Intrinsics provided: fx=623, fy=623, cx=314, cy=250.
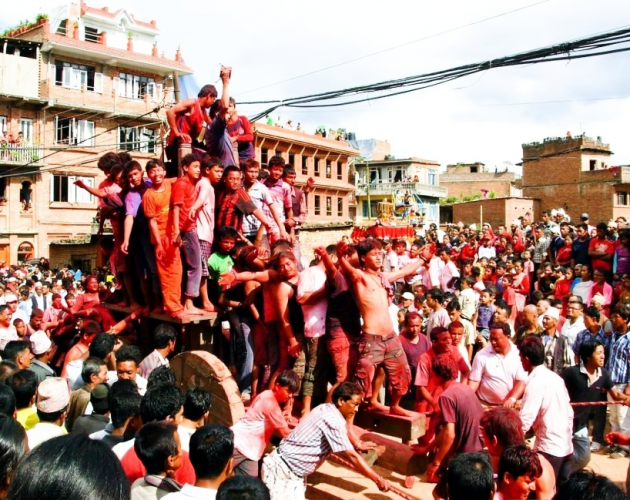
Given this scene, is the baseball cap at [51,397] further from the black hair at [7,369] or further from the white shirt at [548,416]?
the white shirt at [548,416]

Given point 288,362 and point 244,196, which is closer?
point 288,362

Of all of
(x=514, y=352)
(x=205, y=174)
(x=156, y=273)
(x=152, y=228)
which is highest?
(x=205, y=174)

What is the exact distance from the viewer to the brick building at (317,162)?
40625 mm

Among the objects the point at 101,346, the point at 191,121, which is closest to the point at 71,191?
the point at 191,121

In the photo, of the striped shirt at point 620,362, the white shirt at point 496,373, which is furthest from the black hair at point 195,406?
the striped shirt at point 620,362

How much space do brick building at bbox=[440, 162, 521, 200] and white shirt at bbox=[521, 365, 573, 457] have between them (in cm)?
4880

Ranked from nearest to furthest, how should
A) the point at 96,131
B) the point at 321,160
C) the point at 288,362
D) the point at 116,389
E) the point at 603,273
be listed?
the point at 116,389 < the point at 288,362 < the point at 603,273 < the point at 96,131 < the point at 321,160

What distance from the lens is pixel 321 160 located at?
4534 centimetres

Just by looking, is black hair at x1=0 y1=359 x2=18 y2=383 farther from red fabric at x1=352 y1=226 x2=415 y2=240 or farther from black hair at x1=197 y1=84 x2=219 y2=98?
red fabric at x1=352 y1=226 x2=415 y2=240

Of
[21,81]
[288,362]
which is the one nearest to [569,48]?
[288,362]

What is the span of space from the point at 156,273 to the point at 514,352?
14.1ft

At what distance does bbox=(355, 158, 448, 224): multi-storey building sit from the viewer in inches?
2036

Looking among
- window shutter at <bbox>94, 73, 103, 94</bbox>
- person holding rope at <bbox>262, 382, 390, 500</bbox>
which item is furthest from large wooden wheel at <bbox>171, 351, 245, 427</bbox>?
window shutter at <bbox>94, 73, 103, 94</bbox>

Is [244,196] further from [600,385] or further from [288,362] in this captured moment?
[600,385]
